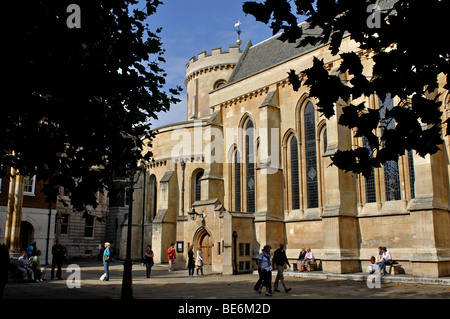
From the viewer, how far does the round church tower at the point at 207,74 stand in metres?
39.8

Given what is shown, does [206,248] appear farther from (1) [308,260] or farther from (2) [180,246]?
(1) [308,260]

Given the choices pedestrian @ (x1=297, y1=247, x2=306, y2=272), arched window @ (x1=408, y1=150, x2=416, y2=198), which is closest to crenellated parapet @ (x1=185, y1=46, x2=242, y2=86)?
pedestrian @ (x1=297, y1=247, x2=306, y2=272)

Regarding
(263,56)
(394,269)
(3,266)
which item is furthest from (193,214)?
(3,266)

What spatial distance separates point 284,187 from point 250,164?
3533 mm

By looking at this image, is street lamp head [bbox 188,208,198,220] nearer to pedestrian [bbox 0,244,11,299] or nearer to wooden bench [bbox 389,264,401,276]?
wooden bench [bbox 389,264,401,276]

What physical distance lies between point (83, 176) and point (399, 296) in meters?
10.3

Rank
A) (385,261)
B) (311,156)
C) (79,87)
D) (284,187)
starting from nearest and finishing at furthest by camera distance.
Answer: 1. (79,87)
2. (385,261)
3. (311,156)
4. (284,187)

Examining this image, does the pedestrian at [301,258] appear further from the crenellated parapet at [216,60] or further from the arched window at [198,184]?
the crenellated parapet at [216,60]

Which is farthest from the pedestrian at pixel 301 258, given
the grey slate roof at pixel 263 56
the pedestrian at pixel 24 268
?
the pedestrian at pixel 24 268

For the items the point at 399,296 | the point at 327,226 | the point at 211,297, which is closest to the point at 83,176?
the point at 211,297

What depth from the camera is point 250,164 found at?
27.2m

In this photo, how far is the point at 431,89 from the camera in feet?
18.5

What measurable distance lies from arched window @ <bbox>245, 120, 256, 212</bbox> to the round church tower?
43.2 ft
